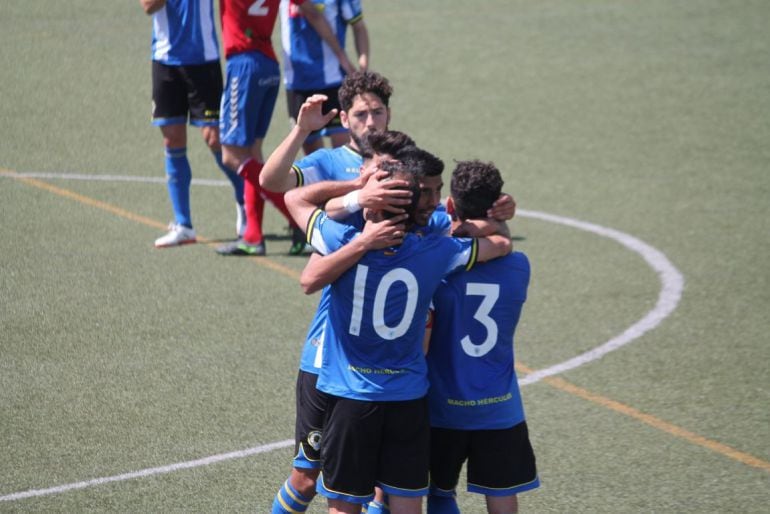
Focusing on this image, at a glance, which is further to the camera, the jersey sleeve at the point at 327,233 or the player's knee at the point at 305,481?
the player's knee at the point at 305,481

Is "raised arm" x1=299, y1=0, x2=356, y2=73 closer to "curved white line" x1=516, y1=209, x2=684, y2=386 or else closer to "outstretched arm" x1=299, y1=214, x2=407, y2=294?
"curved white line" x1=516, y1=209, x2=684, y2=386

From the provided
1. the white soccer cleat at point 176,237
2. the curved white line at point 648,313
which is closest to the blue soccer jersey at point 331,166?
the curved white line at point 648,313

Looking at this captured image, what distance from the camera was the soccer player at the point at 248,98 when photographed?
9.30m

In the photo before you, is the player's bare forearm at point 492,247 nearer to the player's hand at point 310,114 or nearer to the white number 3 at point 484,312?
the white number 3 at point 484,312

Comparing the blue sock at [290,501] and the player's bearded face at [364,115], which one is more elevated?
the player's bearded face at [364,115]

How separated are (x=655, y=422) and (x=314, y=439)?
8.41ft

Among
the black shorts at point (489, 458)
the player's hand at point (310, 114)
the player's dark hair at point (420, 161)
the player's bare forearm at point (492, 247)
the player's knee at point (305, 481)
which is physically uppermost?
the player's hand at point (310, 114)

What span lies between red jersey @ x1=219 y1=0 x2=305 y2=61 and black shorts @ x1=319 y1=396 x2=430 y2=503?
5.57 meters

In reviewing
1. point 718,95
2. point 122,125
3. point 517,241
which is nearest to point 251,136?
point 517,241

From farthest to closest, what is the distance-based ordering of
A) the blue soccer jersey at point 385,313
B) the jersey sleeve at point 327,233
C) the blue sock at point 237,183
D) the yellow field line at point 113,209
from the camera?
1. the blue sock at point 237,183
2. the yellow field line at point 113,209
3. the jersey sleeve at point 327,233
4. the blue soccer jersey at point 385,313

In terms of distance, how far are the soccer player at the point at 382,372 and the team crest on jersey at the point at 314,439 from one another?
210 millimetres

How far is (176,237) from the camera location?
936 centimetres

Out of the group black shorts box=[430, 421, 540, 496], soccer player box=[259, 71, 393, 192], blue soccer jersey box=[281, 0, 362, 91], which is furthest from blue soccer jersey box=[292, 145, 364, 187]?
blue soccer jersey box=[281, 0, 362, 91]

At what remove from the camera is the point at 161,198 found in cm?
1071
